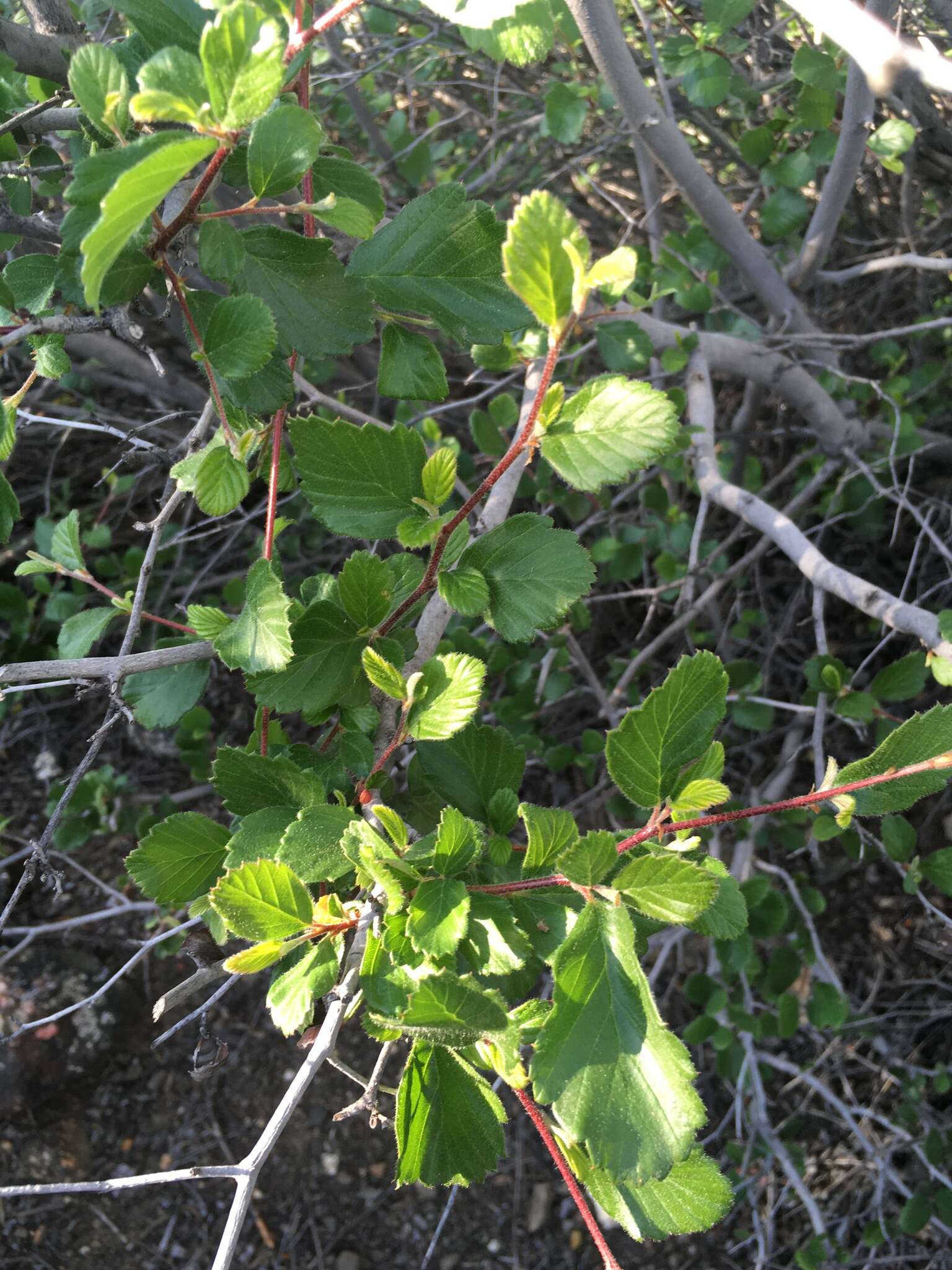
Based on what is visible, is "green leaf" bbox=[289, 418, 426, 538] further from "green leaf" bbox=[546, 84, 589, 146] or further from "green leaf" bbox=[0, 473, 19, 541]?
"green leaf" bbox=[546, 84, 589, 146]

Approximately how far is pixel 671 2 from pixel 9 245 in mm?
1382

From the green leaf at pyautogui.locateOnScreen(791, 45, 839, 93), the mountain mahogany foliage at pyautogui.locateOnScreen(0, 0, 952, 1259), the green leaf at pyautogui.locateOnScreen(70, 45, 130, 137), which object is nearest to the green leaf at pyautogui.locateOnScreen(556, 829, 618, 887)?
the mountain mahogany foliage at pyautogui.locateOnScreen(0, 0, 952, 1259)

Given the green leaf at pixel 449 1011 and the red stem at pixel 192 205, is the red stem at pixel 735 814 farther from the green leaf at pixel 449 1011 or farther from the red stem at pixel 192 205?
the red stem at pixel 192 205

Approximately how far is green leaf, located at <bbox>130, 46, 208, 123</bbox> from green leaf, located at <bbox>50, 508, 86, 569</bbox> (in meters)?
0.55

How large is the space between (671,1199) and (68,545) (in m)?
0.83

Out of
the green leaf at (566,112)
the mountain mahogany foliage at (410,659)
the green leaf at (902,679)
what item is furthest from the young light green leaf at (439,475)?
the green leaf at (566,112)

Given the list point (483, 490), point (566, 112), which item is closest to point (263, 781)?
point (483, 490)

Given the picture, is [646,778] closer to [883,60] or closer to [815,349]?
[883,60]

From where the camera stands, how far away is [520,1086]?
0.67 metres

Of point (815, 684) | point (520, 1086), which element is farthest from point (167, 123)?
point (815, 684)

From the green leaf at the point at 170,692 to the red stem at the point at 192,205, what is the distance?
0.42 metres

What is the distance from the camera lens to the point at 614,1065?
23.9 inches

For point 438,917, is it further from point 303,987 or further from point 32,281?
point 32,281

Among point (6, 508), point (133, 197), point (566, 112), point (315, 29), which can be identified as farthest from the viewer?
point (566, 112)
